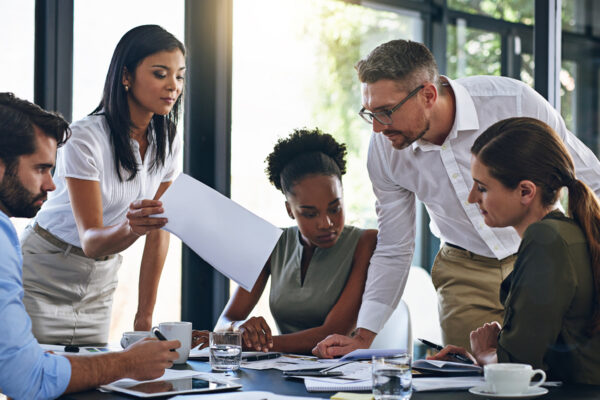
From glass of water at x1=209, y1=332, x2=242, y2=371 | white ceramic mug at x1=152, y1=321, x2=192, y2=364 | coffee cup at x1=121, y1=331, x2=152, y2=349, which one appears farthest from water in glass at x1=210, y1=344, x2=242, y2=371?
coffee cup at x1=121, y1=331, x2=152, y2=349

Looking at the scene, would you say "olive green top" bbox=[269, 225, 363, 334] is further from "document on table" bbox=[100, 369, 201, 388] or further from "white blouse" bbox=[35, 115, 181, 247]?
"document on table" bbox=[100, 369, 201, 388]

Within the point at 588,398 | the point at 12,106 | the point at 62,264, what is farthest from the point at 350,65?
the point at 588,398

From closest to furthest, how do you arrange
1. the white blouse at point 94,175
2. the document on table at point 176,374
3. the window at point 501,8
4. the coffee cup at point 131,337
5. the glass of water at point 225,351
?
the document on table at point 176,374
the glass of water at point 225,351
the coffee cup at point 131,337
the white blouse at point 94,175
the window at point 501,8

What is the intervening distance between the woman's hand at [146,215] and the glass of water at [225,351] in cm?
36

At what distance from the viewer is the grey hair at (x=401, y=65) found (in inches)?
82.6

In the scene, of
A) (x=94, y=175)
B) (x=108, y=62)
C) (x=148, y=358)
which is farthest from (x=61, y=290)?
(x=108, y=62)

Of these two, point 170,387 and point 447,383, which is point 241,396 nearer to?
point 170,387

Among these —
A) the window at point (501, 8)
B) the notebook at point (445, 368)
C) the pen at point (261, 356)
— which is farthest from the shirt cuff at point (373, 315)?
the window at point (501, 8)

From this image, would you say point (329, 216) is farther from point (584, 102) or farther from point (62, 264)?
point (584, 102)

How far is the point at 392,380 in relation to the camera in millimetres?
1283

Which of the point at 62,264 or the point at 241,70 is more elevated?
the point at 241,70

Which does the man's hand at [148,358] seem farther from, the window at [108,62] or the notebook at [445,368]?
the window at [108,62]

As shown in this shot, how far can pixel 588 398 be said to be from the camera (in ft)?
4.31

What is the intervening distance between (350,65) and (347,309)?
237 cm
